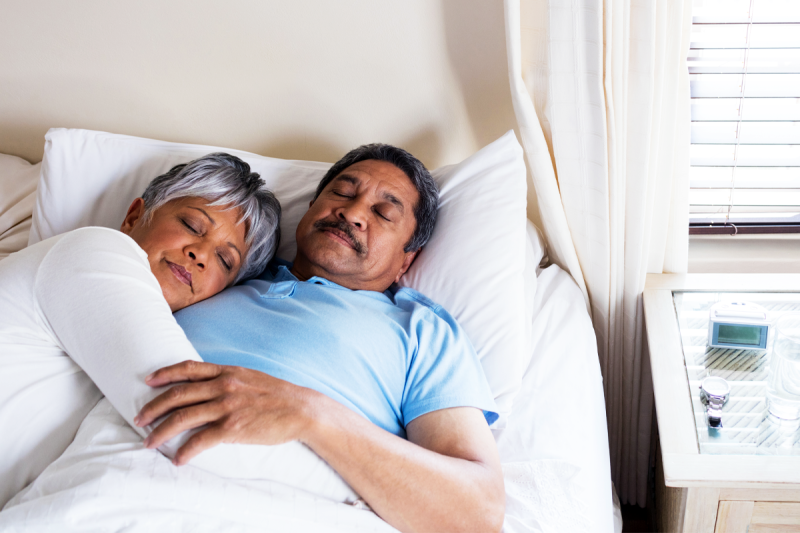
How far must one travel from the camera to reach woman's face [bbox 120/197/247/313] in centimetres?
121

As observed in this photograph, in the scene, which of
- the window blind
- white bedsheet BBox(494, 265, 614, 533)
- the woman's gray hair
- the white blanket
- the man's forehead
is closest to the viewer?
the white blanket

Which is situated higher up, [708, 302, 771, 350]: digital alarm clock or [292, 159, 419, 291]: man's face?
[292, 159, 419, 291]: man's face

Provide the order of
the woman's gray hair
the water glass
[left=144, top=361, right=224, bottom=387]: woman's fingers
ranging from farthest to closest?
1. the woman's gray hair
2. the water glass
3. [left=144, top=361, right=224, bottom=387]: woman's fingers

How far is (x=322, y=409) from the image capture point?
3.05 ft

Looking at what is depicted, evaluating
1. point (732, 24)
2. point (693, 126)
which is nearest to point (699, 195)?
point (693, 126)

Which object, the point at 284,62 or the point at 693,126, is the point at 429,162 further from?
the point at 693,126

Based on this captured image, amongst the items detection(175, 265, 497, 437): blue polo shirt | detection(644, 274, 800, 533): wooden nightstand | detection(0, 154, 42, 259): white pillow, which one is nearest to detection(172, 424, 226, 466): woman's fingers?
detection(175, 265, 497, 437): blue polo shirt

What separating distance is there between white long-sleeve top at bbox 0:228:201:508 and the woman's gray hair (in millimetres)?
308

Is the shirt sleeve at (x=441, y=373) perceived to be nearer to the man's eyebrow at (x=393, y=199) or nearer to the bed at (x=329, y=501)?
the bed at (x=329, y=501)

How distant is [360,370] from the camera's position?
114 centimetres

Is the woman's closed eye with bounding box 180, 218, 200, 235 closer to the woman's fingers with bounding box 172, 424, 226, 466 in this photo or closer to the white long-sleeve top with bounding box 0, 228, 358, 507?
the white long-sleeve top with bounding box 0, 228, 358, 507

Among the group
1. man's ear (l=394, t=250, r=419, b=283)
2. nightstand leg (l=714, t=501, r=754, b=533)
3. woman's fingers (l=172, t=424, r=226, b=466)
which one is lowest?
nightstand leg (l=714, t=501, r=754, b=533)

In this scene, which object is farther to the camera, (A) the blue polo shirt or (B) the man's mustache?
(B) the man's mustache

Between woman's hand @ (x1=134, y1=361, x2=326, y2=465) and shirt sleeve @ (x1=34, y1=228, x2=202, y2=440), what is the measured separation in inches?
1.4
